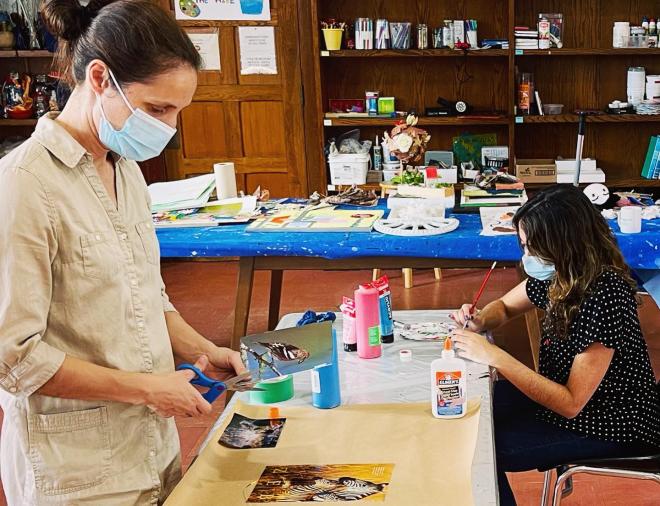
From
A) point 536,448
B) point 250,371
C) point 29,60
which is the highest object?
point 29,60

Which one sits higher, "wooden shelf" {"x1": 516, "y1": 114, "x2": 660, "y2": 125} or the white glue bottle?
"wooden shelf" {"x1": 516, "y1": 114, "x2": 660, "y2": 125}

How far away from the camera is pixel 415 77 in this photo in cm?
523

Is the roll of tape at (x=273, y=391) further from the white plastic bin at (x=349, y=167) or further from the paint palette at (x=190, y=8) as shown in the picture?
the paint palette at (x=190, y=8)

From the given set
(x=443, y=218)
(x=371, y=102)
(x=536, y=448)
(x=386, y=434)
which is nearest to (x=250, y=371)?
(x=386, y=434)

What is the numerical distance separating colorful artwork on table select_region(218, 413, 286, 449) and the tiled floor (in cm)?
148

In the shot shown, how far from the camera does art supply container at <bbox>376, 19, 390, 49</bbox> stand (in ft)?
16.1

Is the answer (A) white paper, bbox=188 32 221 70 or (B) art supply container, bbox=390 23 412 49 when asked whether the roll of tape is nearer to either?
(B) art supply container, bbox=390 23 412 49

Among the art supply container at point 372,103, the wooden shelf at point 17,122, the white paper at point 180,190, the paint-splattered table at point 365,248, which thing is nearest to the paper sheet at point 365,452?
the paint-splattered table at point 365,248

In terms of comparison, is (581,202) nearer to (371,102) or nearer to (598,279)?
Result: (598,279)

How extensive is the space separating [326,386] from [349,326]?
319 millimetres

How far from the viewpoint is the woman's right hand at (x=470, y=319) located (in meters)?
2.12

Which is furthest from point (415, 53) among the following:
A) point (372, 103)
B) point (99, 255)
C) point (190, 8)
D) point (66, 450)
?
point (66, 450)

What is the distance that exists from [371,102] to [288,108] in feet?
1.76

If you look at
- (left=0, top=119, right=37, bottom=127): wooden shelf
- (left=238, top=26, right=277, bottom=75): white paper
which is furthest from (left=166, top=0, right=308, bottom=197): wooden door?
(left=0, top=119, right=37, bottom=127): wooden shelf
